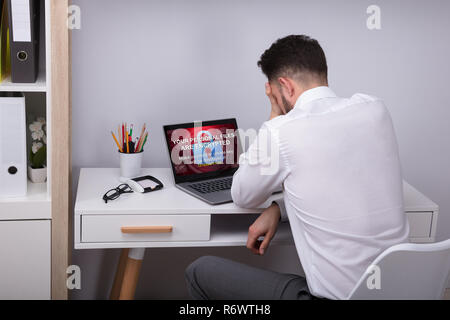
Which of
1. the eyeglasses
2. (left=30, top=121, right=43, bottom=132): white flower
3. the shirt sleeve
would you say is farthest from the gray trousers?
(left=30, top=121, right=43, bottom=132): white flower

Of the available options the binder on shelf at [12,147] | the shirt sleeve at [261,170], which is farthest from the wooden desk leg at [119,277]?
the shirt sleeve at [261,170]

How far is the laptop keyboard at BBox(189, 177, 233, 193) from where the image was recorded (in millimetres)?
2010

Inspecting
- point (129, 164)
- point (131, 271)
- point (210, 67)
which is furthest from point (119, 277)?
point (210, 67)

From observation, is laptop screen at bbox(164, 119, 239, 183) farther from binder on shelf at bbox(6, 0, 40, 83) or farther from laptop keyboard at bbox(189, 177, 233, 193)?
binder on shelf at bbox(6, 0, 40, 83)

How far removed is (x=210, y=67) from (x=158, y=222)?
2.37 ft

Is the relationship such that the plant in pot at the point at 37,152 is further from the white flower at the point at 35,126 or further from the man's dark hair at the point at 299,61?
the man's dark hair at the point at 299,61

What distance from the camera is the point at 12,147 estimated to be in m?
1.81

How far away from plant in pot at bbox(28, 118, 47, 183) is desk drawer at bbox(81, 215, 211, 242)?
12.1 inches

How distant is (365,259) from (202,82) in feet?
3.33

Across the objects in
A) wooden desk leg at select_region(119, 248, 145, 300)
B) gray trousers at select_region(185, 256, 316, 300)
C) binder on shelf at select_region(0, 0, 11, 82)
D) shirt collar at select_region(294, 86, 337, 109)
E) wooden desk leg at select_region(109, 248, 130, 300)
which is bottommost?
wooden desk leg at select_region(109, 248, 130, 300)

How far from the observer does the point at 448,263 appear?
154 cm

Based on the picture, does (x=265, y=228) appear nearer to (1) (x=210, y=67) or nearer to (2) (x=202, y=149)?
(2) (x=202, y=149)
